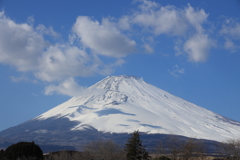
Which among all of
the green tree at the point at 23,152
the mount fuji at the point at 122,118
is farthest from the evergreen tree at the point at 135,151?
the mount fuji at the point at 122,118

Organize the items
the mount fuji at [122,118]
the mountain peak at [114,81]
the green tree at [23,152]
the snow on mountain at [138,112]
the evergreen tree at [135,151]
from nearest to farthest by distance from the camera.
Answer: the evergreen tree at [135,151] < the green tree at [23,152] < the mount fuji at [122,118] < the snow on mountain at [138,112] < the mountain peak at [114,81]

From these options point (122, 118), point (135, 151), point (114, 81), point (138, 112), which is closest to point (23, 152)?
point (135, 151)

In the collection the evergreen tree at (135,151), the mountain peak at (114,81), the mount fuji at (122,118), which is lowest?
the evergreen tree at (135,151)

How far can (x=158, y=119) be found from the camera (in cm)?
14200

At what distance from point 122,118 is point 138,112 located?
8202 millimetres

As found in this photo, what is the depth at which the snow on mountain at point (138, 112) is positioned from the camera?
13575cm

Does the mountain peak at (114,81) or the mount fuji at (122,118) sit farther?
the mountain peak at (114,81)

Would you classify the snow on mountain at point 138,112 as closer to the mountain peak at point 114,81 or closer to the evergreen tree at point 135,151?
the mountain peak at point 114,81

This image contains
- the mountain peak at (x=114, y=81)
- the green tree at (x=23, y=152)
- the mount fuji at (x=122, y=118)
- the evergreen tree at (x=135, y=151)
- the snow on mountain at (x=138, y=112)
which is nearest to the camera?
the evergreen tree at (x=135, y=151)

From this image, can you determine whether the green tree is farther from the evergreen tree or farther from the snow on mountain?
the snow on mountain

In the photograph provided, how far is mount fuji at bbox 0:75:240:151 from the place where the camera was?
132 metres

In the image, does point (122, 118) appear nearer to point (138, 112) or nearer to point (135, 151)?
point (138, 112)

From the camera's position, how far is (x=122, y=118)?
14500 centimetres

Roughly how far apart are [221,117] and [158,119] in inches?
1736
